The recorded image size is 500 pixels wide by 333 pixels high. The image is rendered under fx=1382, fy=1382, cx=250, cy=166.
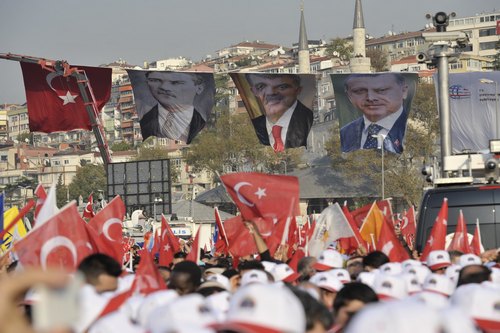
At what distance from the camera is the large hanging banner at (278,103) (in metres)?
31.4

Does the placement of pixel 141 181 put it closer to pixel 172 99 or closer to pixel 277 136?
pixel 277 136

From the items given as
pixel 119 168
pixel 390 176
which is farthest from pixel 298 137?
pixel 390 176

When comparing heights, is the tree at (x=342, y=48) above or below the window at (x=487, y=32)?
below

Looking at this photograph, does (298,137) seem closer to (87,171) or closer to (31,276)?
(31,276)

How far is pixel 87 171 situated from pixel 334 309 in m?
132

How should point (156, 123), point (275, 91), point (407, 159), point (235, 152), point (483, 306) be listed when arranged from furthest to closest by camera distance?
point (235, 152) < point (407, 159) < point (275, 91) < point (156, 123) < point (483, 306)

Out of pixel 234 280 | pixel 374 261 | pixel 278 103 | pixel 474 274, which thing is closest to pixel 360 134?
pixel 278 103

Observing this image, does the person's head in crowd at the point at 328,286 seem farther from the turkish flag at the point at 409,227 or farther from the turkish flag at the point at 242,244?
the turkish flag at the point at 409,227

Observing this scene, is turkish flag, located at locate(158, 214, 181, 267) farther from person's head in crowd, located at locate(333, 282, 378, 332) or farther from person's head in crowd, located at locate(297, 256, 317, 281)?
person's head in crowd, located at locate(333, 282, 378, 332)

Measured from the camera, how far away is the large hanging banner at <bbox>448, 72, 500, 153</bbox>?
92.8ft

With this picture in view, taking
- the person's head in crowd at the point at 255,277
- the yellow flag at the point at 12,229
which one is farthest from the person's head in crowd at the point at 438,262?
the yellow flag at the point at 12,229

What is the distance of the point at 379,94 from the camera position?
3097cm

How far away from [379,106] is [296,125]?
208 cm

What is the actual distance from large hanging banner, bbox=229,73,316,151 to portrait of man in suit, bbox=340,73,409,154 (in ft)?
3.47
